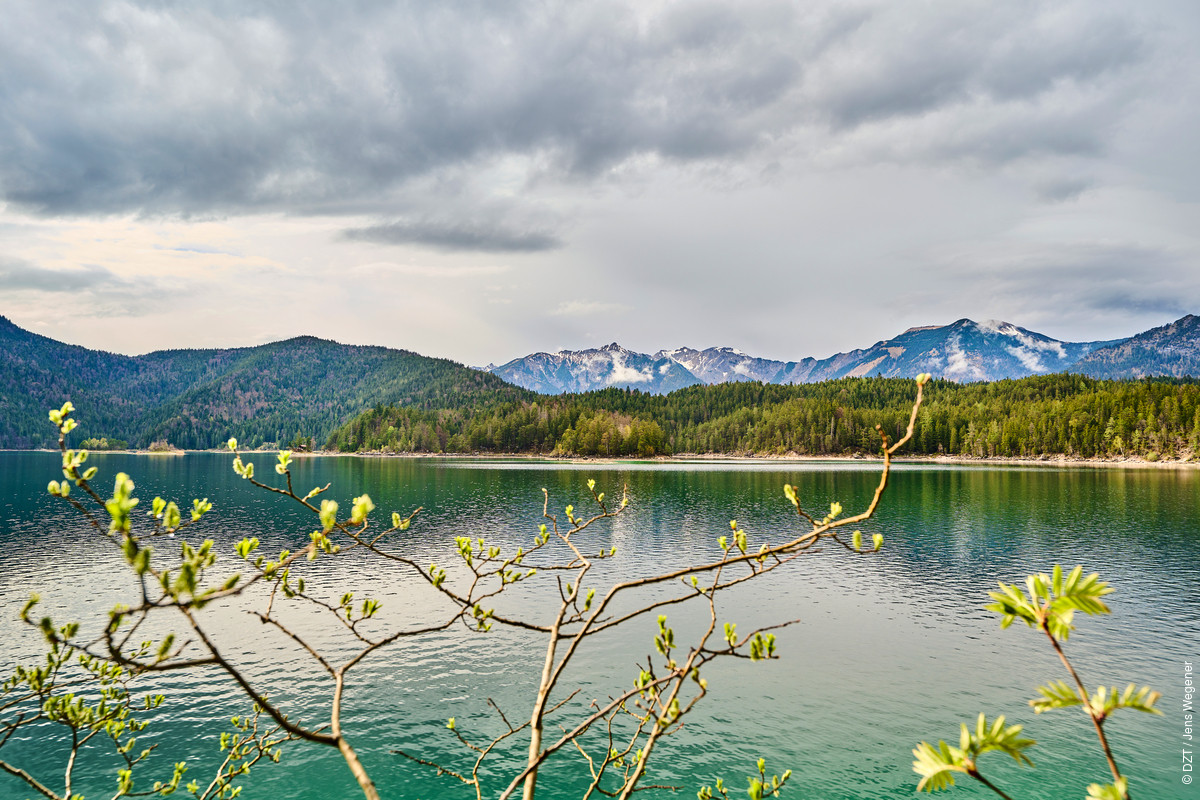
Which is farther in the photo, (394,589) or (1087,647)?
(394,589)

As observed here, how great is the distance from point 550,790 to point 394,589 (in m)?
20.1

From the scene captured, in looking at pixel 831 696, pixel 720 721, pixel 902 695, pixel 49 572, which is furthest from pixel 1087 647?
pixel 49 572

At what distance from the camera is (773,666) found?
25.7 m

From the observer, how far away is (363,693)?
22.2m

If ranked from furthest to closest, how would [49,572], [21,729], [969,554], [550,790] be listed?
1. [969,554]
2. [49,572]
3. [21,729]
4. [550,790]

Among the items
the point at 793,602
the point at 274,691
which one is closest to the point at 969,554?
the point at 793,602

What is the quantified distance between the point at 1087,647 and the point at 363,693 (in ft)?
92.4

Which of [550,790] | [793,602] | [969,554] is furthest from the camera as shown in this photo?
[969,554]

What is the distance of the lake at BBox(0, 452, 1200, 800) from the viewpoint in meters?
17.8

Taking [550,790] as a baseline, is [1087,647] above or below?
above

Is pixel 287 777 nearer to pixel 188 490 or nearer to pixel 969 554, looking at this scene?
pixel 969 554

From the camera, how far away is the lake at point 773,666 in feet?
58.2

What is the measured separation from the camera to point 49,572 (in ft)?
123

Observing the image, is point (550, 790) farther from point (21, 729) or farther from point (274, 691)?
point (21, 729)
